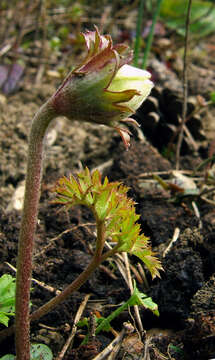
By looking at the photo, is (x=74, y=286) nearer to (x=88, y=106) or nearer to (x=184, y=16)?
(x=88, y=106)

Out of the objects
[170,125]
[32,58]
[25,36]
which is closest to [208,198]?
[170,125]

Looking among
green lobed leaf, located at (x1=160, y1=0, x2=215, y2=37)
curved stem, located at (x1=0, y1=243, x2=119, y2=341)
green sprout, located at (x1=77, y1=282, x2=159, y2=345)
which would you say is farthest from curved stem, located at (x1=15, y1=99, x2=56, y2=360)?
green lobed leaf, located at (x1=160, y1=0, x2=215, y2=37)

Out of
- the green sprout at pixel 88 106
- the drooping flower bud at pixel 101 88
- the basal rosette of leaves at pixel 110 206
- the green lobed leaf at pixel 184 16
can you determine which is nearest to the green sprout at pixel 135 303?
the basal rosette of leaves at pixel 110 206

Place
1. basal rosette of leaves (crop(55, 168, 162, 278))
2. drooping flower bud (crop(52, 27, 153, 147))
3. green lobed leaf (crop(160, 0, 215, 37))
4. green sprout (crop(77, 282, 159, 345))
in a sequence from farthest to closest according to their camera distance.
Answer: green lobed leaf (crop(160, 0, 215, 37)), green sprout (crop(77, 282, 159, 345)), basal rosette of leaves (crop(55, 168, 162, 278)), drooping flower bud (crop(52, 27, 153, 147))

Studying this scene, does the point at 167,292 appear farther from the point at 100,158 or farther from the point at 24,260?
the point at 100,158

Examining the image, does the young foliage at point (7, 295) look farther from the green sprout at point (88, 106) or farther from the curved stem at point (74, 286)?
the green sprout at point (88, 106)

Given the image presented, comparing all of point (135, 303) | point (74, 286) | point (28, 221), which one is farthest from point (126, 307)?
point (28, 221)

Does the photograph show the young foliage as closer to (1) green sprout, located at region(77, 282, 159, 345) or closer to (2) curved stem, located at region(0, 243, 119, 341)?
(2) curved stem, located at region(0, 243, 119, 341)
